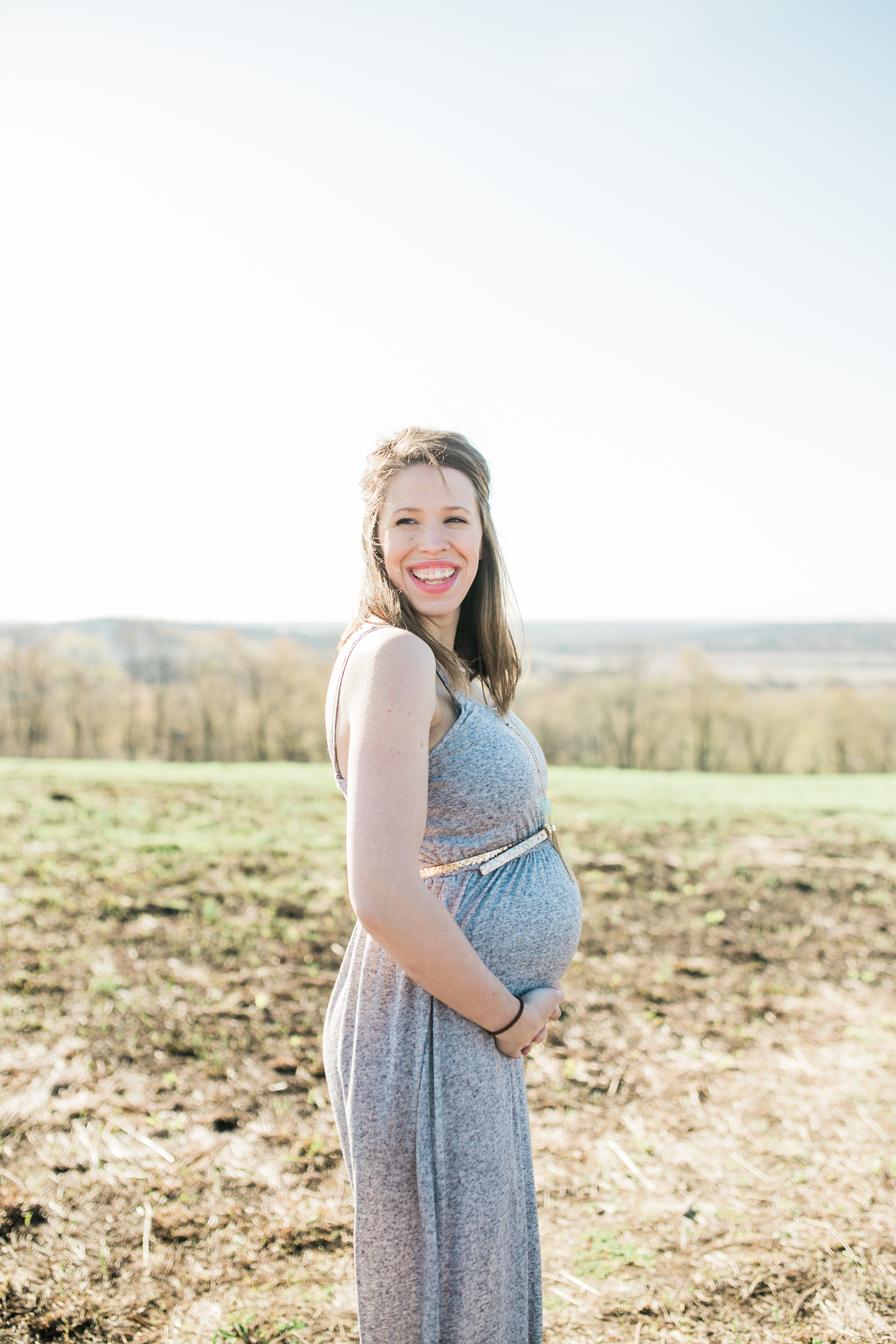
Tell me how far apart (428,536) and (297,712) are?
37.0 meters

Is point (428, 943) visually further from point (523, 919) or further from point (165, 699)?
point (165, 699)

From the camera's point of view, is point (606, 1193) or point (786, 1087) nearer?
point (606, 1193)

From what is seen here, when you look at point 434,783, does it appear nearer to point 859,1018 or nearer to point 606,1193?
point 606,1193

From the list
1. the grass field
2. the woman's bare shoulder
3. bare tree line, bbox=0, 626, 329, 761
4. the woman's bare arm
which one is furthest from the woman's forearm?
bare tree line, bbox=0, 626, 329, 761

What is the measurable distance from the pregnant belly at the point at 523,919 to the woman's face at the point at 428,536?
64cm

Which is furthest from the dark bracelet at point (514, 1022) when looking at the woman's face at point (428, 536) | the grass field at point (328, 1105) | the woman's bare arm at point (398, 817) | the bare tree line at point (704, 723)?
the bare tree line at point (704, 723)

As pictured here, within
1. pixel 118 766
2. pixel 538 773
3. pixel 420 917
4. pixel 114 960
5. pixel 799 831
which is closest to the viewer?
pixel 420 917

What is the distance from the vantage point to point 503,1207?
5.68ft

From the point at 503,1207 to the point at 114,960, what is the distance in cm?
451

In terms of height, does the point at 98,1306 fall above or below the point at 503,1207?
below

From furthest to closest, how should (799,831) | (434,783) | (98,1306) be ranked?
1. (799,831)
2. (98,1306)
3. (434,783)

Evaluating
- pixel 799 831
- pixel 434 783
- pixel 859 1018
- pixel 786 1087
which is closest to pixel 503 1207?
pixel 434 783

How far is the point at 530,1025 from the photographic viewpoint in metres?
1.76

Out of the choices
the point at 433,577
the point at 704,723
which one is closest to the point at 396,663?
the point at 433,577
